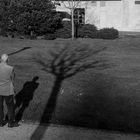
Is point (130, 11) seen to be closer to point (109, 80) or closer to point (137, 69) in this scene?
point (137, 69)

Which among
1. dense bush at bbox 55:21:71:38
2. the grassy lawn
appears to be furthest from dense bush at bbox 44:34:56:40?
the grassy lawn

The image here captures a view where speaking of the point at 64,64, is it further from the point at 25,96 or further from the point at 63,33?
the point at 63,33

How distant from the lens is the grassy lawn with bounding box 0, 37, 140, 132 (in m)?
10.2

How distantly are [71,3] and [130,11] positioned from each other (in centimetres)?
531

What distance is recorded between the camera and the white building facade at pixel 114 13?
33.0 m

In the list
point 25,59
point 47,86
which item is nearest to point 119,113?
point 47,86

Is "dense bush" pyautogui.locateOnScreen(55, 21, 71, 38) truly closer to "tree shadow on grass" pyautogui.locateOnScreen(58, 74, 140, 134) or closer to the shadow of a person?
the shadow of a person

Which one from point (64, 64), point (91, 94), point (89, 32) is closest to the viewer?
point (91, 94)

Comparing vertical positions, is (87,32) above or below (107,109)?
above

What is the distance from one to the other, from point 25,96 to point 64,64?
5.89 m

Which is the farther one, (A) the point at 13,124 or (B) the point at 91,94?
(B) the point at 91,94

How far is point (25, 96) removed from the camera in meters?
12.2

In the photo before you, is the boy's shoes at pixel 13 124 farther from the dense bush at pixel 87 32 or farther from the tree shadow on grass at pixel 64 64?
the dense bush at pixel 87 32

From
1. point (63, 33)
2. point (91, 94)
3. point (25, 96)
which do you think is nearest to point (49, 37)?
point (63, 33)
